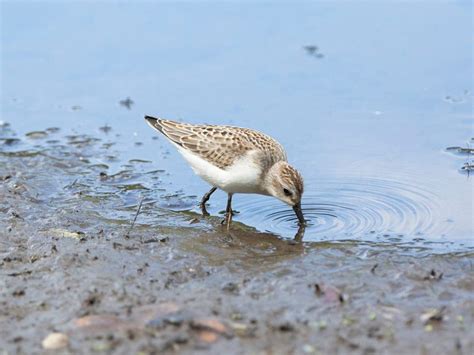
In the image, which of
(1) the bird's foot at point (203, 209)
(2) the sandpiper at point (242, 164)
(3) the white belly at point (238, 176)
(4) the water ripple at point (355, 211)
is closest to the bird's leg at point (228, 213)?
(2) the sandpiper at point (242, 164)

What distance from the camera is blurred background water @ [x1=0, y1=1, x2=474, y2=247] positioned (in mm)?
11008

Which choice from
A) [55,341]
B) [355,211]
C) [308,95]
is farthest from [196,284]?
[308,95]

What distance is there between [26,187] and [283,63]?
19.2 ft

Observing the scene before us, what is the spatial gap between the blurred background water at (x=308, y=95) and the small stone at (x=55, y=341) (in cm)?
372

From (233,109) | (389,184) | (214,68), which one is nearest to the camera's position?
(389,184)

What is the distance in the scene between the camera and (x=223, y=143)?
10.7m

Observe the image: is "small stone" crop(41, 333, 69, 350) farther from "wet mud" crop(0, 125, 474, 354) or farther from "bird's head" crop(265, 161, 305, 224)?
"bird's head" crop(265, 161, 305, 224)

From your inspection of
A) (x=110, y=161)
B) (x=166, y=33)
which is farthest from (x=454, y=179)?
(x=166, y=33)

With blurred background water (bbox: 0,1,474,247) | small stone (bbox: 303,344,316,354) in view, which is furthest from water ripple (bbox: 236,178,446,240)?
small stone (bbox: 303,344,316,354)

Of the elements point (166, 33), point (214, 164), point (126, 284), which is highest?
point (166, 33)

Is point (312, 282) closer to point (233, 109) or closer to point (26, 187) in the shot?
point (26, 187)

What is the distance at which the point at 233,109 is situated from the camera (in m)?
14.1

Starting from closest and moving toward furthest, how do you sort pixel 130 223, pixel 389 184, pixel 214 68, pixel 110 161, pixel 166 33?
pixel 130 223, pixel 389 184, pixel 110 161, pixel 214 68, pixel 166 33

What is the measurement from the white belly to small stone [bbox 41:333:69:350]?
3.79 metres
